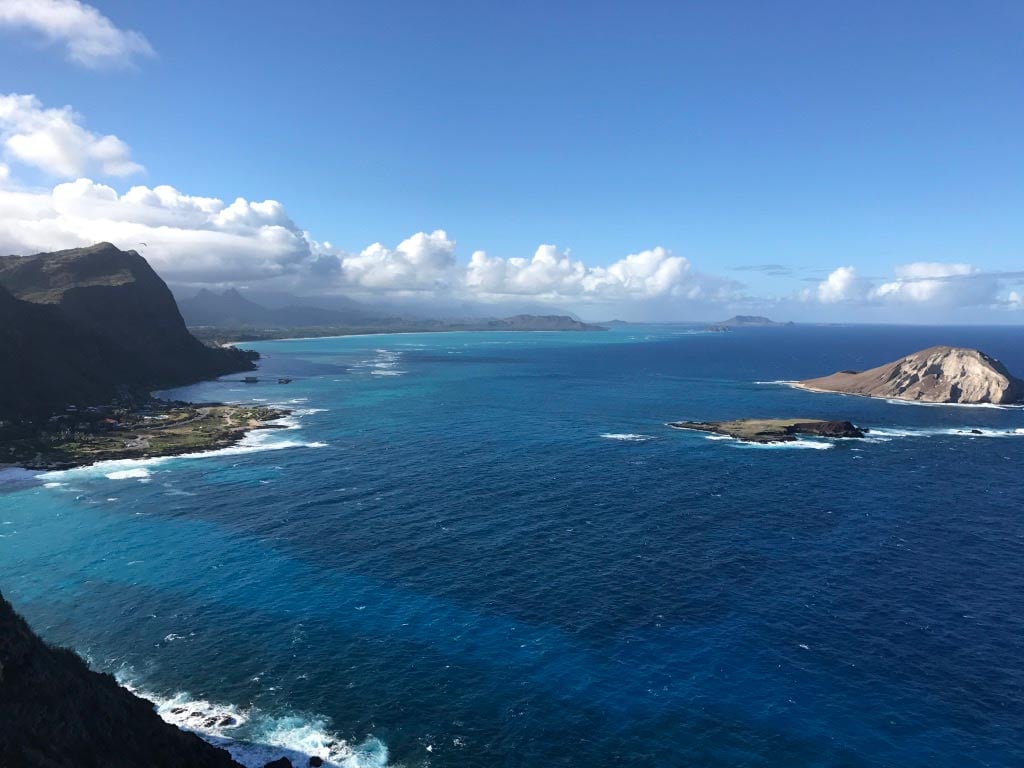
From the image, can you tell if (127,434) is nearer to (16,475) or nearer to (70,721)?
(16,475)

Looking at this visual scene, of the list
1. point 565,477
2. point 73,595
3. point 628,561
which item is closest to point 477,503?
point 565,477

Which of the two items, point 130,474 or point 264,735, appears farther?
point 130,474

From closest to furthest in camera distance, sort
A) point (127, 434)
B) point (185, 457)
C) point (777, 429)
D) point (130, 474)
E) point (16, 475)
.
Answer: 1. point (16, 475)
2. point (130, 474)
3. point (185, 457)
4. point (127, 434)
5. point (777, 429)

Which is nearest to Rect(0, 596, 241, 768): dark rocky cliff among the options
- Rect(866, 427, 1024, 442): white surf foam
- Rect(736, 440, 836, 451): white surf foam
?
Rect(736, 440, 836, 451): white surf foam

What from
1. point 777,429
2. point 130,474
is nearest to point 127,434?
point 130,474

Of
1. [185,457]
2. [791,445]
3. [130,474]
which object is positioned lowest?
[130,474]

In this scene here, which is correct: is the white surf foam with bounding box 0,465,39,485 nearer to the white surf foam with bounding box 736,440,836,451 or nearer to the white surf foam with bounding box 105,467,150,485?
the white surf foam with bounding box 105,467,150,485
